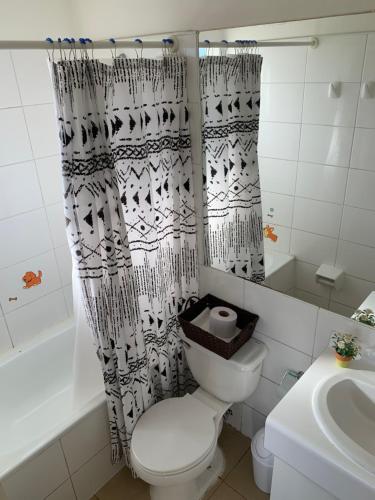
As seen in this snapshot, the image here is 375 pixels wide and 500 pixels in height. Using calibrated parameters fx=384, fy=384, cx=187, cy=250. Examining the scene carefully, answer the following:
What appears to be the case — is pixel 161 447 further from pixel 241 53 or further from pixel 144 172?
pixel 241 53

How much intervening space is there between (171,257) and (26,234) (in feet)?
3.03

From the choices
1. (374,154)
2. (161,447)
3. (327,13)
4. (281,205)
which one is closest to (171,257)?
(281,205)

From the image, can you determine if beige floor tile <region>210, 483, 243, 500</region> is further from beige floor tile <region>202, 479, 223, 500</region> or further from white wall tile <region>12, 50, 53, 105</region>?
white wall tile <region>12, 50, 53, 105</region>

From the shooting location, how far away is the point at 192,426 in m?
1.75

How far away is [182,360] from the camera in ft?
7.02

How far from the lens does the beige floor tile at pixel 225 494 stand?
6.19 ft

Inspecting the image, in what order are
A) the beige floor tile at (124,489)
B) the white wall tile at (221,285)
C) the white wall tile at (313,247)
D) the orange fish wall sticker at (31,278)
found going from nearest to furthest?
1. the white wall tile at (313,247)
2. the white wall tile at (221,285)
3. the beige floor tile at (124,489)
4. the orange fish wall sticker at (31,278)

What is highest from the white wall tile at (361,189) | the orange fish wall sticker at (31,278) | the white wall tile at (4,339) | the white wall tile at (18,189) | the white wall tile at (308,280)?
the white wall tile at (361,189)

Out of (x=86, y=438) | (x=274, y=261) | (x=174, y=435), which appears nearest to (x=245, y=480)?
(x=174, y=435)

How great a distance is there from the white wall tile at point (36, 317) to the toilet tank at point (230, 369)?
3.31 feet

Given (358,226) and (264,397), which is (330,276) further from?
(264,397)

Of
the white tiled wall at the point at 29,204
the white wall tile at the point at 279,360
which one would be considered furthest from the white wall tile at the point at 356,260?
the white tiled wall at the point at 29,204

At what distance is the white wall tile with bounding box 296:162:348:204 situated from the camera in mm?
1367

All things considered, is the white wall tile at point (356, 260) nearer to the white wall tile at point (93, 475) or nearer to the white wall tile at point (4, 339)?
the white wall tile at point (93, 475)
